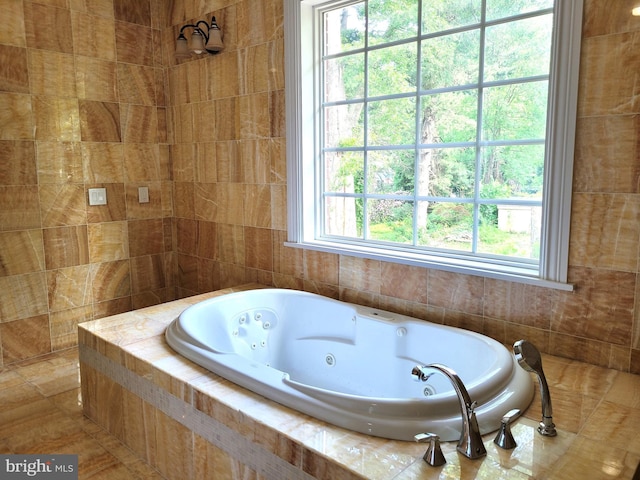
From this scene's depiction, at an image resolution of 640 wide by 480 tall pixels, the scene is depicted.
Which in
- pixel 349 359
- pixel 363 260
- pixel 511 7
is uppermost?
pixel 511 7

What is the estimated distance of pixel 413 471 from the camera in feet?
4.22

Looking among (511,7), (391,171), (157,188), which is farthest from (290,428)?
(157,188)

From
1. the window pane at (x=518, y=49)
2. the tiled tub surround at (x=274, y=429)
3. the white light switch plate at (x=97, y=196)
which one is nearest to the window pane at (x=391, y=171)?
the window pane at (x=518, y=49)

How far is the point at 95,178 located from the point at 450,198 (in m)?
2.28

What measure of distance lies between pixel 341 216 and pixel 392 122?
62 cm

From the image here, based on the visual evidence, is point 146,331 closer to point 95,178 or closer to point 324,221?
point 324,221

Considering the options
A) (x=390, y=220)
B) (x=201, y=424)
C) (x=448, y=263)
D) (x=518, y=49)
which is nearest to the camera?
(x=201, y=424)

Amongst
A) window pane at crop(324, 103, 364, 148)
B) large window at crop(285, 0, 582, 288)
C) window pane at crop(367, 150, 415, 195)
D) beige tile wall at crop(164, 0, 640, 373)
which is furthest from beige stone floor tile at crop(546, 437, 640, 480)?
window pane at crop(324, 103, 364, 148)

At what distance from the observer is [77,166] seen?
10.4ft

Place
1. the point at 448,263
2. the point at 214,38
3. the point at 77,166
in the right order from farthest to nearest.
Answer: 1. the point at 77,166
2. the point at 214,38
3. the point at 448,263

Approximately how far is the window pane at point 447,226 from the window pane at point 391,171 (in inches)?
6.4

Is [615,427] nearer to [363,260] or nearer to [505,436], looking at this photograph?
[505,436]

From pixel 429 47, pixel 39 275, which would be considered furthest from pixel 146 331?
pixel 429 47

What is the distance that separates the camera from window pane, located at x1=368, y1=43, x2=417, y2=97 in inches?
97.4
